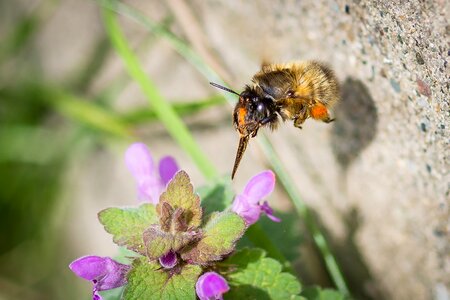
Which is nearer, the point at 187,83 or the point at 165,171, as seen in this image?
the point at 165,171

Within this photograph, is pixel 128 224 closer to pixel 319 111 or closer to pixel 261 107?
pixel 261 107

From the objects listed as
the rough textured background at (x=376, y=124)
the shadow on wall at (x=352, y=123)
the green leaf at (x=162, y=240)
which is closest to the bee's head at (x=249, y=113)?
the green leaf at (x=162, y=240)

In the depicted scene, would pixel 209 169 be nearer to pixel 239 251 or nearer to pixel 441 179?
pixel 239 251

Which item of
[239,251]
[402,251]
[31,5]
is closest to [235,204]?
[239,251]

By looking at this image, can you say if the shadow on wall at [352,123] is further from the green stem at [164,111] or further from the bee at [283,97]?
the green stem at [164,111]

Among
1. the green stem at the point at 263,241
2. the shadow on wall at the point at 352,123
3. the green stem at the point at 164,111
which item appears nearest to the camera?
the green stem at the point at 263,241

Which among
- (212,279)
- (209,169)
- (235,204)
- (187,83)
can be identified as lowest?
(212,279)

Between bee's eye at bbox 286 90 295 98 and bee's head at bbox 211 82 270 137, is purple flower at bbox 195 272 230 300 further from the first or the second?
bee's eye at bbox 286 90 295 98
